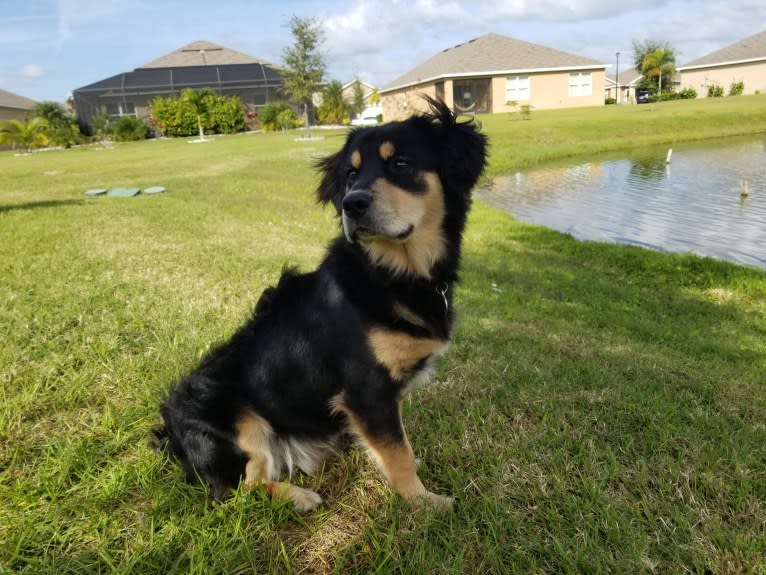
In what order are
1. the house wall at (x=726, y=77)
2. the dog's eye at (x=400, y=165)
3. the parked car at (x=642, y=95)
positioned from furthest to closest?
1. the parked car at (x=642, y=95)
2. the house wall at (x=726, y=77)
3. the dog's eye at (x=400, y=165)

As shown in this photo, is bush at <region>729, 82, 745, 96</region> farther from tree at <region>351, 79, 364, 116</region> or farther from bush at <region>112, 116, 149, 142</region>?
bush at <region>112, 116, 149, 142</region>

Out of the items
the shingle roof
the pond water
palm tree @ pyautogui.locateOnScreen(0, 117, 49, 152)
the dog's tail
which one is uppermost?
the shingle roof

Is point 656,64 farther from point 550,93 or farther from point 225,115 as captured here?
point 225,115

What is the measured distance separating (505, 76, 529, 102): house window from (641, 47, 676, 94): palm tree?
75.1 ft

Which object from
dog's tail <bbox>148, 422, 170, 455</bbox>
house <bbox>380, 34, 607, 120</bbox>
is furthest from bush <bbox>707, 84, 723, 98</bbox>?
dog's tail <bbox>148, 422, 170, 455</bbox>

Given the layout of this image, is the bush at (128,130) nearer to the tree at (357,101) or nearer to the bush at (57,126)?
the bush at (57,126)

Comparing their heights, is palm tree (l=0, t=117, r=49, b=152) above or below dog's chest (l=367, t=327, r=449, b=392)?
above

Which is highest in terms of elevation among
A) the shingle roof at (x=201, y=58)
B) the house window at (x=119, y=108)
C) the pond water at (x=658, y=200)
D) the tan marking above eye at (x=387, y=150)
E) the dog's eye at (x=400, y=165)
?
the shingle roof at (x=201, y=58)

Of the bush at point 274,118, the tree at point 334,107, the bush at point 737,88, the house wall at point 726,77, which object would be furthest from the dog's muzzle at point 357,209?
the house wall at point 726,77

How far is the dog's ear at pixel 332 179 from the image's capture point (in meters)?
3.37

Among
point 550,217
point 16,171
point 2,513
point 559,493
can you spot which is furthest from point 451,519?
point 16,171

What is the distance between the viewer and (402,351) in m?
2.62

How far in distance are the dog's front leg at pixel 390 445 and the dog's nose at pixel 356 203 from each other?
3.05ft

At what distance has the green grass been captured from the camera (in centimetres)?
233
